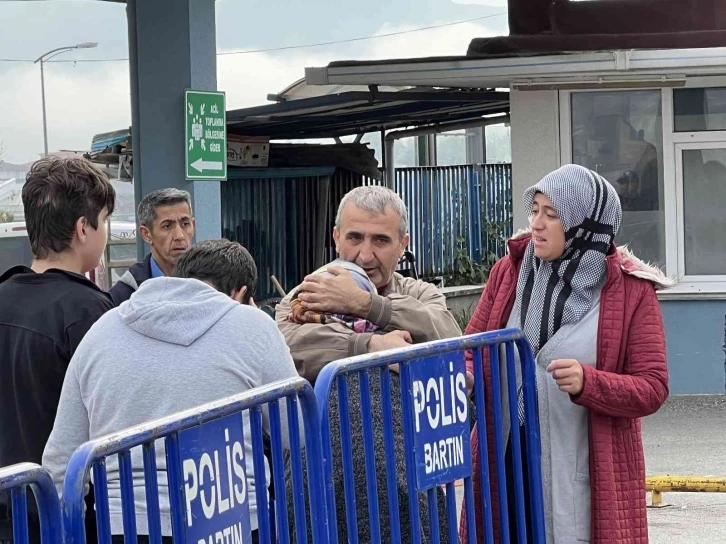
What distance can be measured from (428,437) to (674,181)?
23.9ft

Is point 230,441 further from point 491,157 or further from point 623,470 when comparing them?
point 491,157

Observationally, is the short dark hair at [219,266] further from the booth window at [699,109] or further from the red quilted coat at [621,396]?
the booth window at [699,109]

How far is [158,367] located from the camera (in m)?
3.03

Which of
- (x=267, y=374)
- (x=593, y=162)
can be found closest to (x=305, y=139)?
(x=593, y=162)

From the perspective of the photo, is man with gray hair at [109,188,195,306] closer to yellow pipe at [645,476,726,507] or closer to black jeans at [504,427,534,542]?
black jeans at [504,427,534,542]

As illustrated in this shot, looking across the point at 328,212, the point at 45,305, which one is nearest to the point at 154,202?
the point at 45,305

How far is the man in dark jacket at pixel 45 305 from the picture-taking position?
334 cm

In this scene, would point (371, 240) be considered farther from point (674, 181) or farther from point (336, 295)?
point (674, 181)

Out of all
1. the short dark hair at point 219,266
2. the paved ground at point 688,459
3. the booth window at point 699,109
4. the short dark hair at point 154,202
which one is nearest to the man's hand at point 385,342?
the short dark hair at point 219,266

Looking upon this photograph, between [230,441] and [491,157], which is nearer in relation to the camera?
[230,441]

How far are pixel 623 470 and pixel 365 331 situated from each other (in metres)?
1.02

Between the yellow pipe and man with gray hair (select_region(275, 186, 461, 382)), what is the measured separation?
336cm

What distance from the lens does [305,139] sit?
584 inches

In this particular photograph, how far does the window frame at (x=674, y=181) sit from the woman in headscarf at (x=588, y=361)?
640 centimetres
